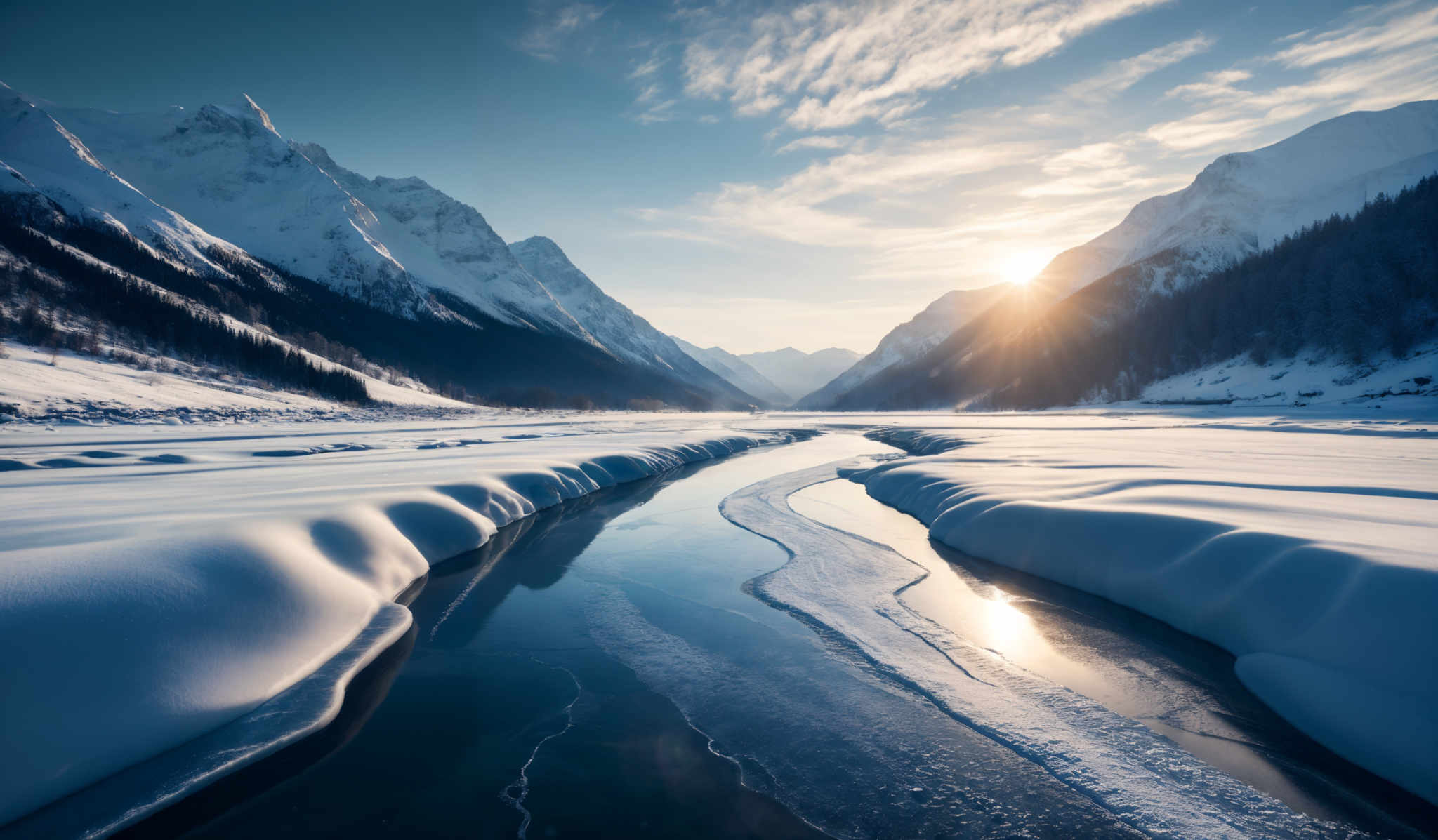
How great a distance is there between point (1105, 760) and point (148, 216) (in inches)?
6753

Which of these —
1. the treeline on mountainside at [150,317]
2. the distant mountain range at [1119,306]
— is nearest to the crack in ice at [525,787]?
the treeline on mountainside at [150,317]

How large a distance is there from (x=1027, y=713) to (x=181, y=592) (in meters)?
9.10

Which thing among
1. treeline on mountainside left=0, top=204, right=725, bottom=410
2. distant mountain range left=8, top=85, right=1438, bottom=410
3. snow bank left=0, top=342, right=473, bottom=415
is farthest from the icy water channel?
treeline on mountainside left=0, top=204, right=725, bottom=410

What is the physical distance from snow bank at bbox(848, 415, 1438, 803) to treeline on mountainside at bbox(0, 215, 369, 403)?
83.9m

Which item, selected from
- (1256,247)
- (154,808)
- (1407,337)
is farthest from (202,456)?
(1256,247)

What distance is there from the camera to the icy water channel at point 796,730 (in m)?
4.61

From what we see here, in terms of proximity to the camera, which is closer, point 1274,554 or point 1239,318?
point 1274,554

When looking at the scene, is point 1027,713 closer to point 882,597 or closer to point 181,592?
point 882,597

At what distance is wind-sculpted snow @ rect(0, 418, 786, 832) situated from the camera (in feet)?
14.9

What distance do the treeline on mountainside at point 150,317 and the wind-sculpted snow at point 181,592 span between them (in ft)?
239

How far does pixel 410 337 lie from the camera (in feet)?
480

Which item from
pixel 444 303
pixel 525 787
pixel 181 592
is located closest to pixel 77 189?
pixel 444 303

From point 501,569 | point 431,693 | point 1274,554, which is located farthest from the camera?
point 501,569

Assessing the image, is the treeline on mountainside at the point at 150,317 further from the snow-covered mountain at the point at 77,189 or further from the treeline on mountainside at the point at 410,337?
the snow-covered mountain at the point at 77,189
